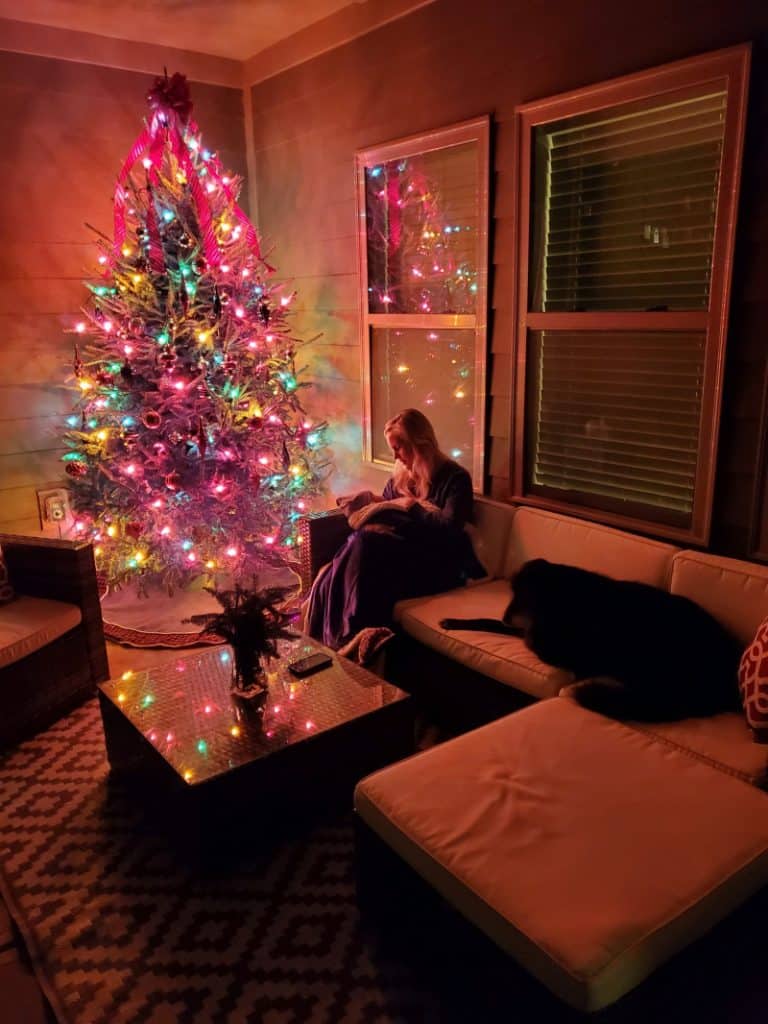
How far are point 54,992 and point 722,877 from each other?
1501 millimetres

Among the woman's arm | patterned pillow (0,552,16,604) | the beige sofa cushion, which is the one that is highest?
the woman's arm

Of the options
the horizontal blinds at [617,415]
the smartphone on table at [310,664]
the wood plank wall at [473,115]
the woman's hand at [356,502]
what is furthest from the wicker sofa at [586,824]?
the woman's hand at [356,502]

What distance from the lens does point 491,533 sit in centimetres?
328

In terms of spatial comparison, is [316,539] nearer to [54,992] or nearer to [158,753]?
[158,753]

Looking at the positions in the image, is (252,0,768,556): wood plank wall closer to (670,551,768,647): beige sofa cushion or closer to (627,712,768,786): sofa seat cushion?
(670,551,768,647): beige sofa cushion

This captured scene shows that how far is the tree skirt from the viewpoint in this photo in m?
3.56

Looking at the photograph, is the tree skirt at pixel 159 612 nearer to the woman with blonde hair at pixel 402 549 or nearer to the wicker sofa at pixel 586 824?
the woman with blonde hair at pixel 402 549

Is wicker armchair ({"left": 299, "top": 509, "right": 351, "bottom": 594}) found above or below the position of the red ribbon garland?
below

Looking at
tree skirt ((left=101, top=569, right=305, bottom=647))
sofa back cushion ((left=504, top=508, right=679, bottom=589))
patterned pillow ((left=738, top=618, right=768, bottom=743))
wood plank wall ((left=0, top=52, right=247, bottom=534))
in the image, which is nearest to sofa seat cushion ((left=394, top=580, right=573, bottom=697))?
sofa back cushion ((left=504, top=508, right=679, bottom=589))

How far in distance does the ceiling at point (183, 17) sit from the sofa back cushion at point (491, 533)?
228 centimetres

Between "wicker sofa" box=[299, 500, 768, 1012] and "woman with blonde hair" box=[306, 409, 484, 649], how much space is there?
0.70m

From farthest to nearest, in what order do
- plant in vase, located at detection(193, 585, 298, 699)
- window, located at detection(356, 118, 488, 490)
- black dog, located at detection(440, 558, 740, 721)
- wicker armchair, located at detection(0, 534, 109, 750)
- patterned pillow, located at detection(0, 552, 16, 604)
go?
1. window, located at detection(356, 118, 488, 490)
2. patterned pillow, located at detection(0, 552, 16, 604)
3. wicker armchair, located at detection(0, 534, 109, 750)
4. plant in vase, located at detection(193, 585, 298, 699)
5. black dog, located at detection(440, 558, 740, 721)

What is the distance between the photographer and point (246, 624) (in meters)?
2.28

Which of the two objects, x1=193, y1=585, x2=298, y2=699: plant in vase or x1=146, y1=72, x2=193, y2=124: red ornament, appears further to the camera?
x1=146, y1=72, x2=193, y2=124: red ornament
